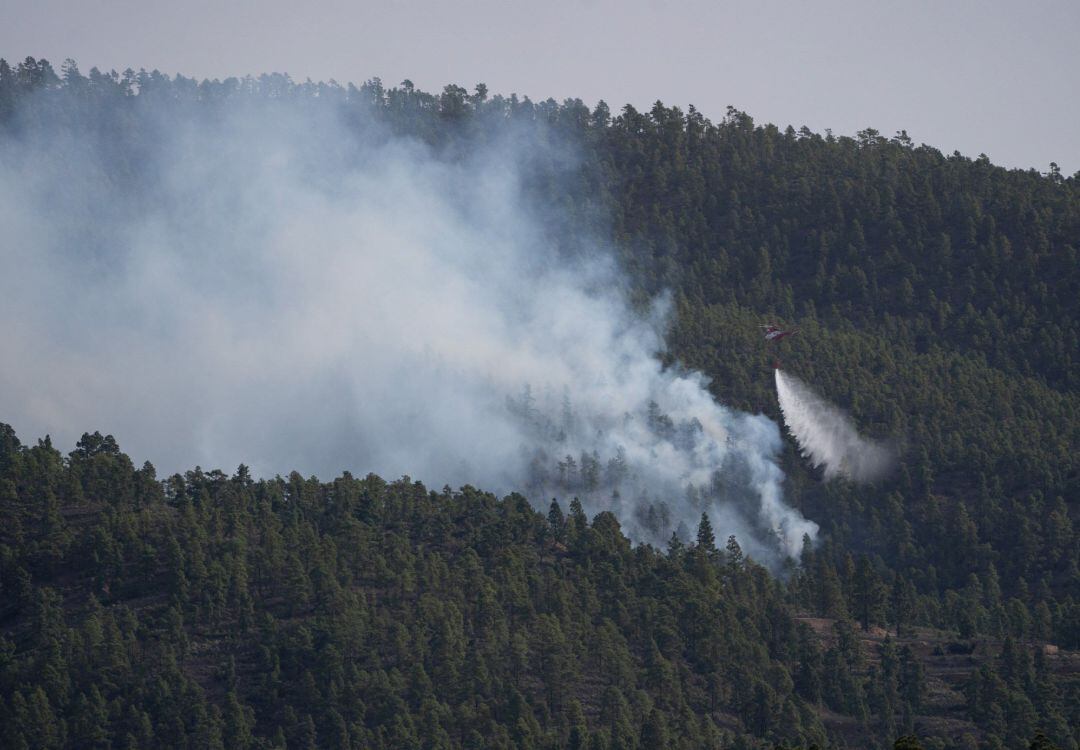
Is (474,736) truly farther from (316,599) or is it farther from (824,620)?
(824,620)

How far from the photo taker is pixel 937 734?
15088 cm

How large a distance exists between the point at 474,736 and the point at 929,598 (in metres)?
50.8

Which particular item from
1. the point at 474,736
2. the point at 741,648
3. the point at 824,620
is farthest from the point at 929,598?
the point at 474,736

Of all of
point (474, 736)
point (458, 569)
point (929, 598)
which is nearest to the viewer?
point (474, 736)

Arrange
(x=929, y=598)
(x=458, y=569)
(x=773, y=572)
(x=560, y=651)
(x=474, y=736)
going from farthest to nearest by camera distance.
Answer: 1. (x=773, y=572)
2. (x=929, y=598)
3. (x=458, y=569)
4. (x=560, y=651)
5. (x=474, y=736)

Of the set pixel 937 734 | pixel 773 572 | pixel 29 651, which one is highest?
pixel 773 572

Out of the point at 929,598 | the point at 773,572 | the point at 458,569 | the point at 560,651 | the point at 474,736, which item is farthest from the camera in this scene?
the point at 773,572

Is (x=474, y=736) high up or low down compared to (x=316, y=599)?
down

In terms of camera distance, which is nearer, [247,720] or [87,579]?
[247,720]

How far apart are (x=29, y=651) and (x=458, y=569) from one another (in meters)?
31.3

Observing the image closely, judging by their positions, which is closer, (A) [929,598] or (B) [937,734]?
(B) [937,734]

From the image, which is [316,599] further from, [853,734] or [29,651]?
[853,734]

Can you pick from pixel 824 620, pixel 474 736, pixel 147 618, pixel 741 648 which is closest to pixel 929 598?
pixel 824 620

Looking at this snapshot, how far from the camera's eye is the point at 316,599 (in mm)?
158125
